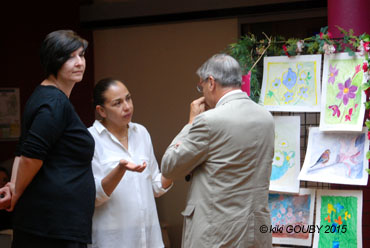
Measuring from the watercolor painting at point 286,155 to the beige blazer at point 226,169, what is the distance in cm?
57

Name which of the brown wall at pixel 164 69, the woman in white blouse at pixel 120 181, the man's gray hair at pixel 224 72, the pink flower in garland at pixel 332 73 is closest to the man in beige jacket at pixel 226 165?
the man's gray hair at pixel 224 72

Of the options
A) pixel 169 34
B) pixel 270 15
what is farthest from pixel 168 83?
pixel 270 15

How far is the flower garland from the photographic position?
2518 mm

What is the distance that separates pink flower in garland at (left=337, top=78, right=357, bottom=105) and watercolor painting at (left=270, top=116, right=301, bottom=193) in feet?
0.87

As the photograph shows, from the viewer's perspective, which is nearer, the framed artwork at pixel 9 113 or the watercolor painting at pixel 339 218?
the watercolor painting at pixel 339 218

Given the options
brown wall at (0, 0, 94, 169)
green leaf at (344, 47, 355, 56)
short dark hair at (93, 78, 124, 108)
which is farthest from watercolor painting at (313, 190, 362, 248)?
brown wall at (0, 0, 94, 169)

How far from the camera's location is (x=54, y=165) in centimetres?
199

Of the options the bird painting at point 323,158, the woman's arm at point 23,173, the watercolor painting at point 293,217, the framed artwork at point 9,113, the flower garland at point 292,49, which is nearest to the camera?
the woman's arm at point 23,173

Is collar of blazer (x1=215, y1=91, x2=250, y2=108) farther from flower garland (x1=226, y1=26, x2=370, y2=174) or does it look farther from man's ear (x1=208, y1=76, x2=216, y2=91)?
flower garland (x1=226, y1=26, x2=370, y2=174)

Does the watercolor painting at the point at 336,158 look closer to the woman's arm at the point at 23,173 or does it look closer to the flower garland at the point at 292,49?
the flower garland at the point at 292,49

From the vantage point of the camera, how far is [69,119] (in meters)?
2.01

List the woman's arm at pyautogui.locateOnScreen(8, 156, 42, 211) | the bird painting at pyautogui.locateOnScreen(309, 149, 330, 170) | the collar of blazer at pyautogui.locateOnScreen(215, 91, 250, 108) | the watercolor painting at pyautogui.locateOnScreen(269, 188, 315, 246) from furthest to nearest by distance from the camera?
the watercolor painting at pyautogui.locateOnScreen(269, 188, 315, 246)
the bird painting at pyautogui.locateOnScreen(309, 149, 330, 170)
the collar of blazer at pyautogui.locateOnScreen(215, 91, 250, 108)
the woman's arm at pyautogui.locateOnScreen(8, 156, 42, 211)

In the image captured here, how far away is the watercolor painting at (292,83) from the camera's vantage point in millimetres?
2713

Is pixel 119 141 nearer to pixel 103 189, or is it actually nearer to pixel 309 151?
pixel 103 189
